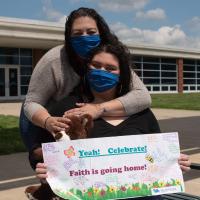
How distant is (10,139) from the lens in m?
9.74

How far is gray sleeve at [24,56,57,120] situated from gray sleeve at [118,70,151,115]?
1.53ft

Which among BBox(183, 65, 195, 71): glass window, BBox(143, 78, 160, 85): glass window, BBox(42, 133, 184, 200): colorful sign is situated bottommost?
BBox(42, 133, 184, 200): colorful sign

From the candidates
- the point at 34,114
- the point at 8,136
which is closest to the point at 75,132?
the point at 34,114

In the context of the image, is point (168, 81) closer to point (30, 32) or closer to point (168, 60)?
point (168, 60)

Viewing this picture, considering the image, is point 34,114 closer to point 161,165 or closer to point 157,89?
point 161,165

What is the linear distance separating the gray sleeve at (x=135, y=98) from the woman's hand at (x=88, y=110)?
6.3 inches

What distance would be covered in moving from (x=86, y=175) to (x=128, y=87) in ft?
2.03

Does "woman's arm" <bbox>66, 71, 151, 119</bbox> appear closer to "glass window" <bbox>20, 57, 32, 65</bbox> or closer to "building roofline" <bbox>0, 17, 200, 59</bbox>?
A: "building roofline" <bbox>0, 17, 200, 59</bbox>

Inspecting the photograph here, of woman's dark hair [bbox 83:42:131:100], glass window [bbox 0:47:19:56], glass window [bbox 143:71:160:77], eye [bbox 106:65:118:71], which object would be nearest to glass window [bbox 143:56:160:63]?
glass window [bbox 143:71:160:77]

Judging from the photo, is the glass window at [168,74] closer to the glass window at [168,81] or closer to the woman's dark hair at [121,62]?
the glass window at [168,81]

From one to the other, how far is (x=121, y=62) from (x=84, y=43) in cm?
24

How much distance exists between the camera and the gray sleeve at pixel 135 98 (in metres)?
2.58

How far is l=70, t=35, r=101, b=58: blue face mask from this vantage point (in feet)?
8.59

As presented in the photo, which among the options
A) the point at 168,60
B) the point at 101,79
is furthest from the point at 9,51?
the point at 101,79
